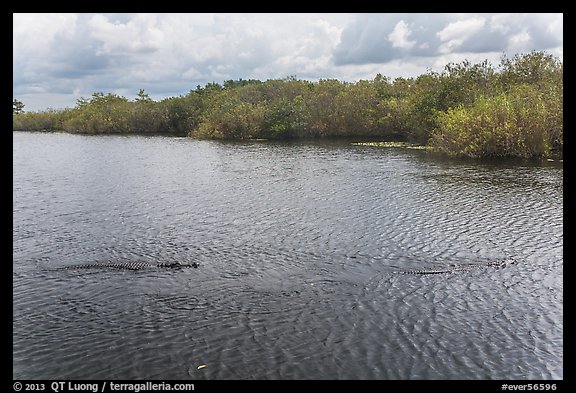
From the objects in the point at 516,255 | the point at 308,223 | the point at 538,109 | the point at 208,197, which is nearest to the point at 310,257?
the point at 308,223

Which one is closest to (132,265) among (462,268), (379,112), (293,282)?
(293,282)

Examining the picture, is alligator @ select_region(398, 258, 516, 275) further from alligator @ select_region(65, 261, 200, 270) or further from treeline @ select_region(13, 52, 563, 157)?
treeline @ select_region(13, 52, 563, 157)

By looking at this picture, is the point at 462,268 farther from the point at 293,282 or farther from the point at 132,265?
the point at 132,265

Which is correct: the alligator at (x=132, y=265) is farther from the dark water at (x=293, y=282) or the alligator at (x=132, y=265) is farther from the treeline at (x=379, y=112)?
the treeline at (x=379, y=112)

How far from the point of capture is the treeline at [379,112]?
37.3 m

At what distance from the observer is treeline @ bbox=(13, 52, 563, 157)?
122 feet

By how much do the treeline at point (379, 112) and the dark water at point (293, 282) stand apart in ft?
31.4

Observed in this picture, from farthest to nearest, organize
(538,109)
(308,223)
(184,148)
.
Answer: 1. (184,148)
2. (538,109)
3. (308,223)

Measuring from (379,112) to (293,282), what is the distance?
50137mm

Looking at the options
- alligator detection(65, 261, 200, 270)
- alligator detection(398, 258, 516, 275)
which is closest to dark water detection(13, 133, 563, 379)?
alligator detection(398, 258, 516, 275)

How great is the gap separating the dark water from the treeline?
377 inches

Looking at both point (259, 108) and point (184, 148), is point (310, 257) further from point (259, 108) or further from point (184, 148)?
point (259, 108)

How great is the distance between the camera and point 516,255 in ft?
52.2

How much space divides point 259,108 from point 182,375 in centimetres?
5601
